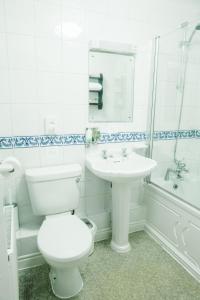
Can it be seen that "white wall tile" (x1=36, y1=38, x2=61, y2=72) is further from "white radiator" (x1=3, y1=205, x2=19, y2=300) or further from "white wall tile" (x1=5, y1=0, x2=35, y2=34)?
"white radiator" (x1=3, y1=205, x2=19, y2=300)

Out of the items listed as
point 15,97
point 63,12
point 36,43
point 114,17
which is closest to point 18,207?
point 15,97

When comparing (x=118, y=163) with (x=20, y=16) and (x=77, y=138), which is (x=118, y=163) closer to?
(x=77, y=138)

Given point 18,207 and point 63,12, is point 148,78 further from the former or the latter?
point 18,207

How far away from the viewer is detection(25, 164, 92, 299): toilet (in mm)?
1230

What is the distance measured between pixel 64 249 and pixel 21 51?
1359 millimetres

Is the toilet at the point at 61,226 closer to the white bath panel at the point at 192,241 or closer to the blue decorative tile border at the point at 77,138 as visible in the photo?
the blue decorative tile border at the point at 77,138

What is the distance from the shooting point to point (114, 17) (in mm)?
1757

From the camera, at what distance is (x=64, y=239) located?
1326 mm

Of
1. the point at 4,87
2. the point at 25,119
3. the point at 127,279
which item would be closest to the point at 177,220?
the point at 127,279

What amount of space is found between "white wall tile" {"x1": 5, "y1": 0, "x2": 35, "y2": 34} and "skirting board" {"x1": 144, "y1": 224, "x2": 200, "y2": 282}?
2007 millimetres

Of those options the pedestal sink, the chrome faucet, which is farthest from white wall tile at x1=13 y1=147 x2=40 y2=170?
the chrome faucet

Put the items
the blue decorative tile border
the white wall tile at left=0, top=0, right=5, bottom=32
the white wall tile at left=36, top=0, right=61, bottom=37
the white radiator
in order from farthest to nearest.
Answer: the blue decorative tile border < the white wall tile at left=36, top=0, right=61, bottom=37 < the white wall tile at left=0, top=0, right=5, bottom=32 < the white radiator

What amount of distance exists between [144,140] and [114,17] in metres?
1.12

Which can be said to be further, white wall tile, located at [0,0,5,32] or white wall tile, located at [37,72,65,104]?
white wall tile, located at [37,72,65,104]
